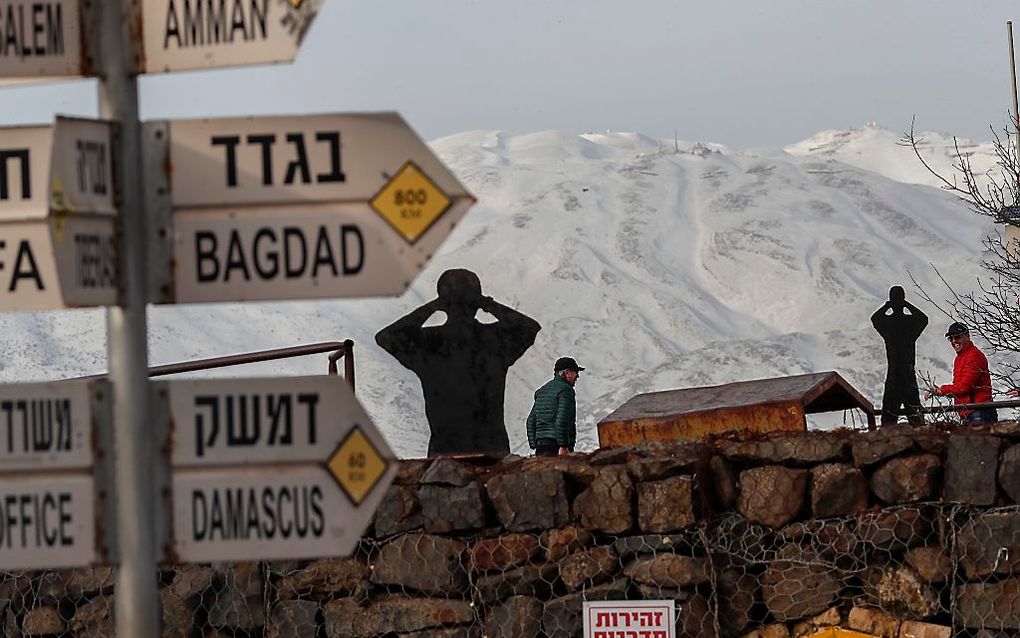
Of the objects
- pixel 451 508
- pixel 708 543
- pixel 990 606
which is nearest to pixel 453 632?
pixel 451 508

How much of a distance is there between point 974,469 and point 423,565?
9.15 ft

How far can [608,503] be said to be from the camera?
833 centimetres

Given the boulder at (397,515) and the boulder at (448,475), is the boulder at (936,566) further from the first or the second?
the boulder at (397,515)

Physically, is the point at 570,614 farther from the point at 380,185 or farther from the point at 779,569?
the point at 380,185

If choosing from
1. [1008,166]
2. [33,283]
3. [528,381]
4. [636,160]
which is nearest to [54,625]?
[33,283]

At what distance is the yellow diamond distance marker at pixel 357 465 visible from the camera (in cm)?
345

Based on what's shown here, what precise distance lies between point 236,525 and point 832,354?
177ft

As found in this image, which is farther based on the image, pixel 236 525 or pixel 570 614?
pixel 570 614

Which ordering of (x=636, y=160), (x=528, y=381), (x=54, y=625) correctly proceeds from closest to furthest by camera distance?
1. (x=54, y=625)
2. (x=528, y=381)
3. (x=636, y=160)

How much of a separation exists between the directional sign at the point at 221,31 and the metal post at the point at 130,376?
75mm

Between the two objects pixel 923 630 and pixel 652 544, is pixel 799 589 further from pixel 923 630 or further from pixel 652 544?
pixel 652 544

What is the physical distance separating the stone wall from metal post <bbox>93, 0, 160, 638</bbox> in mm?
5115

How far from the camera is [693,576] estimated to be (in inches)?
324

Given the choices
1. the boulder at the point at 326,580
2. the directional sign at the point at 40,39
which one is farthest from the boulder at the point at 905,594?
the directional sign at the point at 40,39
